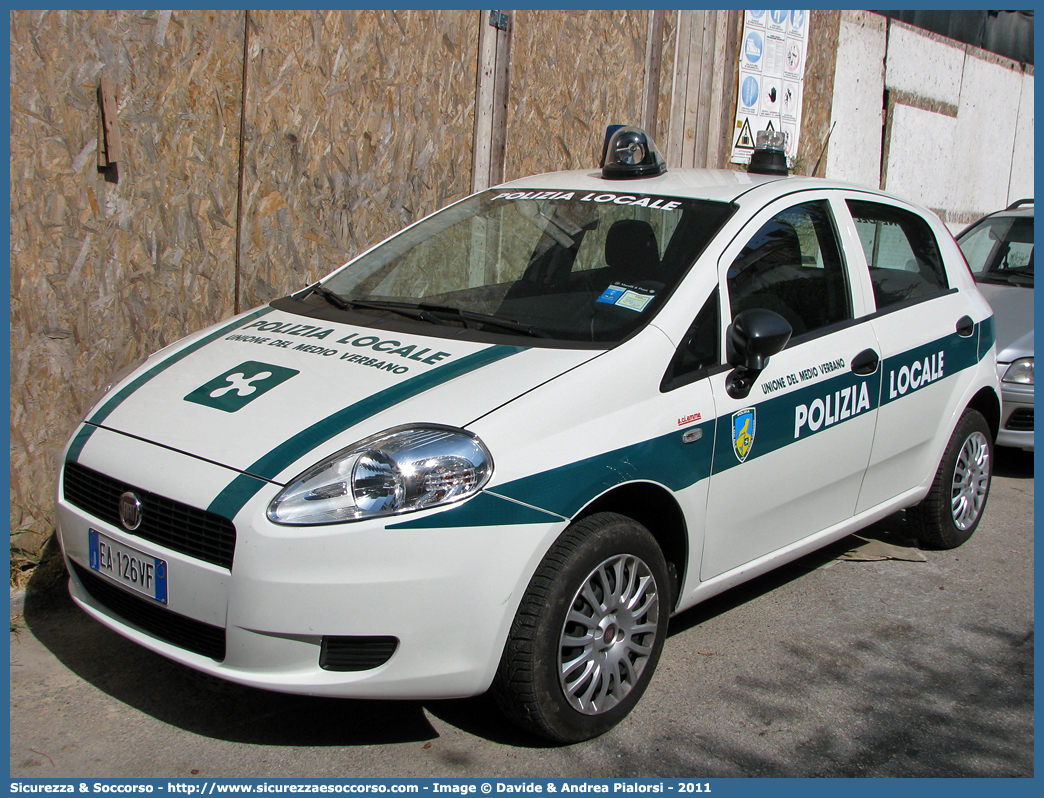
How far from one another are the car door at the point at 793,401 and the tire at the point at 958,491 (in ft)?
2.83

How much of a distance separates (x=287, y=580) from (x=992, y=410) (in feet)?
Answer: 13.0

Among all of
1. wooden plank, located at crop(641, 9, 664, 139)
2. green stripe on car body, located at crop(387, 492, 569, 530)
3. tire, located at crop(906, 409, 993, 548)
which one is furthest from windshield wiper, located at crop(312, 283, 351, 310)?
wooden plank, located at crop(641, 9, 664, 139)

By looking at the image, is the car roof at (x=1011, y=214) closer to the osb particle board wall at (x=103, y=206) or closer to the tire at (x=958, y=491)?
the tire at (x=958, y=491)

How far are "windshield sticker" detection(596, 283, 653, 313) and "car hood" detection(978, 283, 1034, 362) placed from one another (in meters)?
3.46

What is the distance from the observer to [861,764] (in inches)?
125

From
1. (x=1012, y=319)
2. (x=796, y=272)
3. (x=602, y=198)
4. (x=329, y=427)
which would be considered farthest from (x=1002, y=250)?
(x=329, y=427)

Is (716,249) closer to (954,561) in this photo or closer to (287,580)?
(287,580)

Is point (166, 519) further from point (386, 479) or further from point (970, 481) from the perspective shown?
point (970, 481)

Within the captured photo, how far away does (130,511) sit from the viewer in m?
3.00

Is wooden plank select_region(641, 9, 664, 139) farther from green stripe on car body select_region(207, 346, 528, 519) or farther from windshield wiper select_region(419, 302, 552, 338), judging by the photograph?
green stripe on car body select_region(207, 346, 528, 519)

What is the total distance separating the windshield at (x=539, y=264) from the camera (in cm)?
355

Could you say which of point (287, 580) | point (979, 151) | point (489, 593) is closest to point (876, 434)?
point (489, 593)

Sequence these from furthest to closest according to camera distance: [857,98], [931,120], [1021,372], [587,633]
Result: [931,120] → [857,98] → [1021,372] → [587,633]

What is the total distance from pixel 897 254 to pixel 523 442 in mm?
2581
